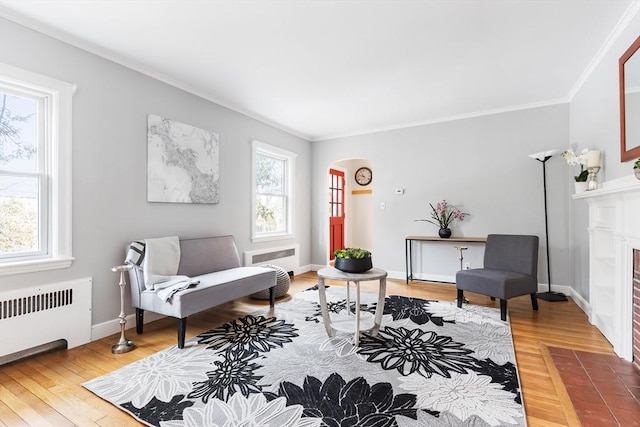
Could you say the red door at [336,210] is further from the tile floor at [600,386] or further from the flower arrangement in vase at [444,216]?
the tile floor at [600,386]

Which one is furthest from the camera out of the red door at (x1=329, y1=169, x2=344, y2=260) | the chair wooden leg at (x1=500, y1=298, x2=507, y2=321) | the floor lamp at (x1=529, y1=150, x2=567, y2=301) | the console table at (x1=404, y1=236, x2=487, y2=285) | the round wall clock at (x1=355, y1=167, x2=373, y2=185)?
the round wall clock at (x1=355, y1=167, x2=373, y2=185)

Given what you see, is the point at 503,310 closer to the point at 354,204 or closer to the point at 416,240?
the point at 416,240

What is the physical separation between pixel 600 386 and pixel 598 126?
2425mm

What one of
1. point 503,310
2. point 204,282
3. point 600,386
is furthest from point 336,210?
point 600,386

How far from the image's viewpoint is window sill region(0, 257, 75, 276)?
2290 mm

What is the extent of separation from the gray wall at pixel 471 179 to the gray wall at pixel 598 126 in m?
0.27

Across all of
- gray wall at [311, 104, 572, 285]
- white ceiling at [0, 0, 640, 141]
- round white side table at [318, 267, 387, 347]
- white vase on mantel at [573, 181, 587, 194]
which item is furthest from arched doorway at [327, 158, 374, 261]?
white vase on mantel at [573, 181, 587, 194]

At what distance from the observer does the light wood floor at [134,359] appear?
1.73 metres

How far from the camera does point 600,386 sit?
6.62ft

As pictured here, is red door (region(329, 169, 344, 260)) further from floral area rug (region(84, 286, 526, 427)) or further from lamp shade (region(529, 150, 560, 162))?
floral area rug (region(84, 286, 526, 427))

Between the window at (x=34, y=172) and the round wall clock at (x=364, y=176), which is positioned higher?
the round wall clock at (x=364, y=176)

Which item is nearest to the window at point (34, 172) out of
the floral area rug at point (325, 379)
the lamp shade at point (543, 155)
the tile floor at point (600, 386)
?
the floral area rug at point (325, 379)

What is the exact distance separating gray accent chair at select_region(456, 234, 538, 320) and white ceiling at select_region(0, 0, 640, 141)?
1.86 metres

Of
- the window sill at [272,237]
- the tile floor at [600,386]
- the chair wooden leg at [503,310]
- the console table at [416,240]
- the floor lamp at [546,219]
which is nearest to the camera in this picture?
the tile floor at [600,386]
